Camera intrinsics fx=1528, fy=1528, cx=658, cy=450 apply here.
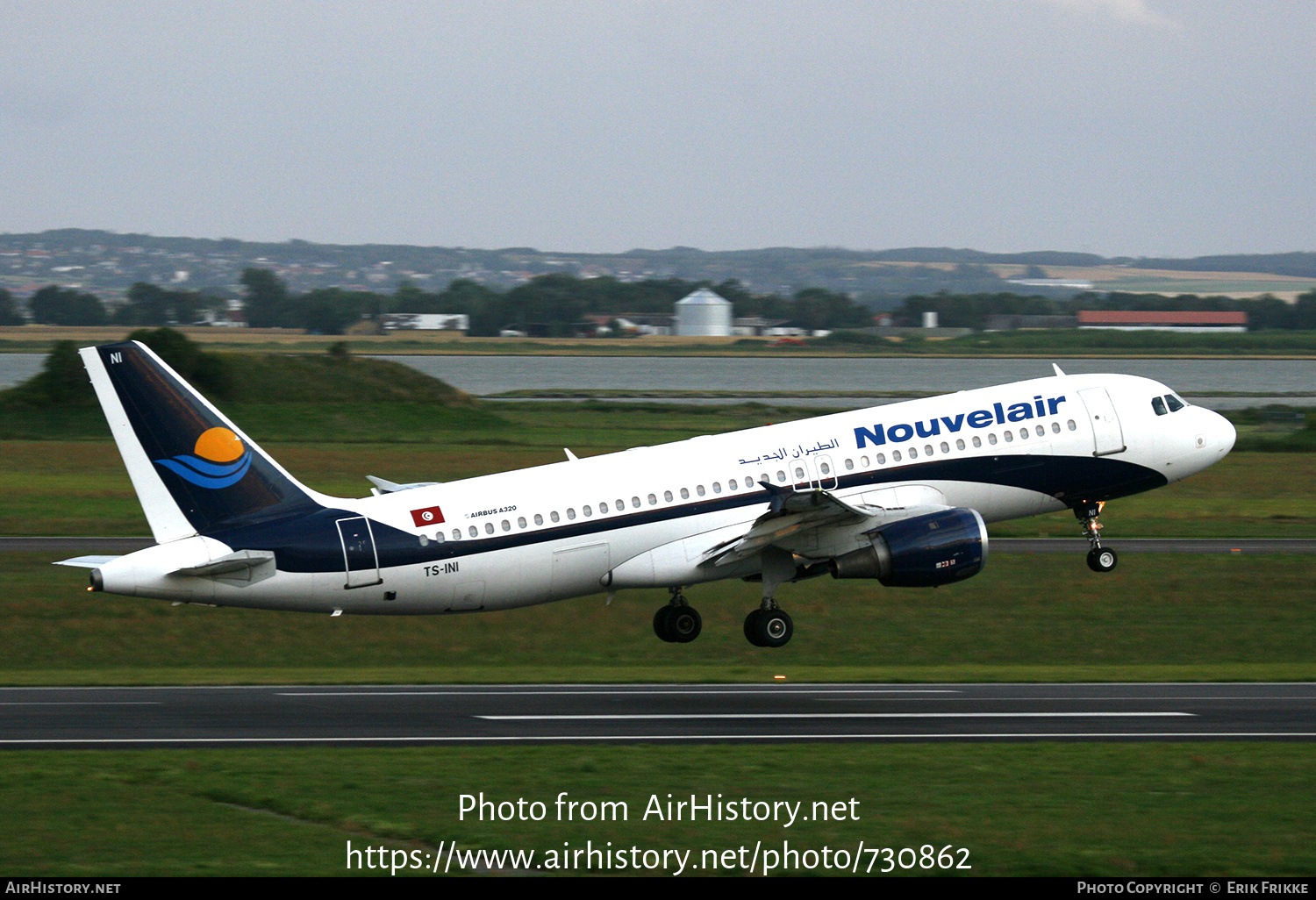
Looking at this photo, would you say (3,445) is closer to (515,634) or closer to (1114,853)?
(515,634)

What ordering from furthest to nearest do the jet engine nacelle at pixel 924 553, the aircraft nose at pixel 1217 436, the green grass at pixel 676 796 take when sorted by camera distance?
1. the aircraft nose at pixel 1217 436
2. the jet engine nacelle at pixel 924 553
3. the green grass at pixel 676 796

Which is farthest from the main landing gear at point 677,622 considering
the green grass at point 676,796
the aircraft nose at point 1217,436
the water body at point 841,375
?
the water body at point 841,375

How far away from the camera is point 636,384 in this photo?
497ft

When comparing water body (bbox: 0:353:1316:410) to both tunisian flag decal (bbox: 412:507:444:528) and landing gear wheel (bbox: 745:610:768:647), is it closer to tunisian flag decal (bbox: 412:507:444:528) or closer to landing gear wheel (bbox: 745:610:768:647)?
landing gear wheel (bbox: 745:610:768:647)

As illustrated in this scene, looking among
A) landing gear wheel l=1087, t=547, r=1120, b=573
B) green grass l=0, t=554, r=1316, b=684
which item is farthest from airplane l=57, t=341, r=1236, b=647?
green grass l=0, t=554, r=1316, b=684

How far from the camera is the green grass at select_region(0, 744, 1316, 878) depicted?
15820 millimetres

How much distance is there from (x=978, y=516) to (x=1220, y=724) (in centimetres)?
836

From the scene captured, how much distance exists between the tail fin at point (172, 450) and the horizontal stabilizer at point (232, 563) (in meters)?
0.72

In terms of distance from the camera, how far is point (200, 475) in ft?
95.3

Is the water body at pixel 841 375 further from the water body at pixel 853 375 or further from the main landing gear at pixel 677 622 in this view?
the main landing gear at pixel 677 622

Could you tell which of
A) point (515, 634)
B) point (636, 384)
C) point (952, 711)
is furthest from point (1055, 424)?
point (636, 384)

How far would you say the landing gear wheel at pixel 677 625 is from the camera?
111 ft

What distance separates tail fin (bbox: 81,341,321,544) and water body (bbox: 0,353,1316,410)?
79962mm
